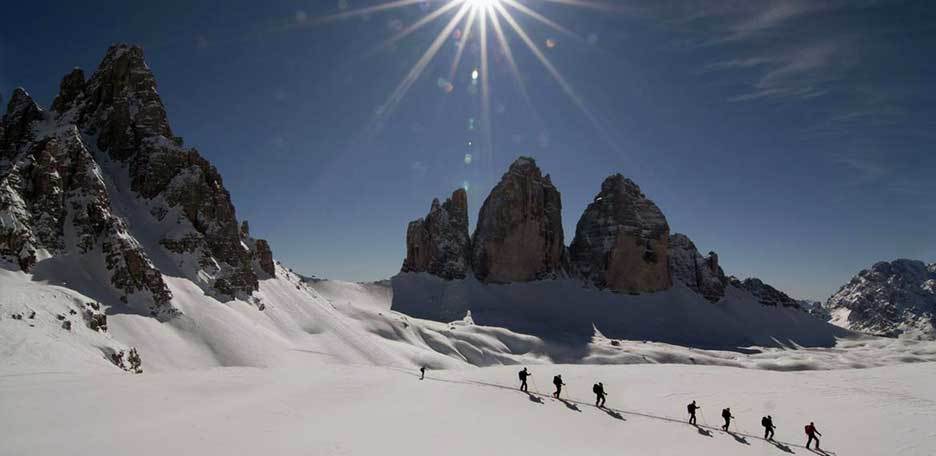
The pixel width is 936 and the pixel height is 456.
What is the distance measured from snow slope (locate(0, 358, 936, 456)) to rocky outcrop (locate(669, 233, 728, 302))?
420 feet

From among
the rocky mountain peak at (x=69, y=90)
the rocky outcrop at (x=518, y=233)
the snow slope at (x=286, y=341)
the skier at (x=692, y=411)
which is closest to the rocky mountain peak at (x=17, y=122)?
the rocky mountain peak at (x=69, y=90)

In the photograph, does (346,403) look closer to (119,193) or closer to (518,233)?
Answer: (119,193)

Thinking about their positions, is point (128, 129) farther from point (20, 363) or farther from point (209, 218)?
point (20, 363)

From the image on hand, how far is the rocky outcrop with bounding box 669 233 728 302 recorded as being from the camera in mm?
154000

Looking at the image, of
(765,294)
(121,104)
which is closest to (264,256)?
(121,104)

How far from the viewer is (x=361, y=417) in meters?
18.5

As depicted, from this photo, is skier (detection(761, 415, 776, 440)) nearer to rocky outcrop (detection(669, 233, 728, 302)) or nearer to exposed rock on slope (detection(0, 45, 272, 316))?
exposed rock on slope (detection(0, 45, 272, 316))

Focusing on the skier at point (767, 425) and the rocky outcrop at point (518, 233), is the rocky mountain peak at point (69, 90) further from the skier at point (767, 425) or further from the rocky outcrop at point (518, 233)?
the skier at point (767, 425)

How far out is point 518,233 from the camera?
146000mm

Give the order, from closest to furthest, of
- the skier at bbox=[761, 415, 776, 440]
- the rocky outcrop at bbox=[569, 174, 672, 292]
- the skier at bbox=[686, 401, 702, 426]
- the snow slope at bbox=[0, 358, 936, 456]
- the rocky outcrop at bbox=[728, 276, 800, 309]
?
the snow slope at bbox=[0, 358, 936, 456], the skier at bbox=[761, 415, 776, 440], the skier at bbox=[686, 401, 702, 426], the rocky outcrop at bbox=[569, 174, 672, 292], the rocky outcrop at bbox=[728, 276, 800, 309]

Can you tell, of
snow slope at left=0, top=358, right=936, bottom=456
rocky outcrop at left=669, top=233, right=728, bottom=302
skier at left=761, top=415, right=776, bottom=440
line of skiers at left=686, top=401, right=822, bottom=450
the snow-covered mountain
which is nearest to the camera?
snow slope at left=0, top=358, right=936, bottom=456

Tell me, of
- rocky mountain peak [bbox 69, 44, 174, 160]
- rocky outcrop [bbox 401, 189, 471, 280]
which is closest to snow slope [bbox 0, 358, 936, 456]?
rocky mountain peak [bbox 69, 44, 174, 160]

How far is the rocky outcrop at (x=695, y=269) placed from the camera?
154 m

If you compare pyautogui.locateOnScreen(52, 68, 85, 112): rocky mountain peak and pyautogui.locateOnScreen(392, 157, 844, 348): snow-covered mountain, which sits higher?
pyautogui.locateOnScreen(52, 68, 85, 112): rocky mountain peak
